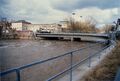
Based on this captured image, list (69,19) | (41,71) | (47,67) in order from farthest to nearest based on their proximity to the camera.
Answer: (69,19), (47,67), (41,71)

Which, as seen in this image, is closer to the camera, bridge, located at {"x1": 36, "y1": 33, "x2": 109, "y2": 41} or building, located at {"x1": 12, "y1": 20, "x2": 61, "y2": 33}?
bridge, located at {"x1": 36, "y1": 33, "x2": 109, "y2": 41}

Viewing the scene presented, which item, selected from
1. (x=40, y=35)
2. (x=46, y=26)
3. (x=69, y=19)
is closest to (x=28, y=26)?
(x=46, y=26)

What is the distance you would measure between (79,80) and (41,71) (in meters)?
8.49

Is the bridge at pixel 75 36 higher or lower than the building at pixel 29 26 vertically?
lower

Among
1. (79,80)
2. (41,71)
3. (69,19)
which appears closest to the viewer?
(79,80)

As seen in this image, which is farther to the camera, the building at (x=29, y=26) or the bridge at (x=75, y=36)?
the building at (x=29, y=26)

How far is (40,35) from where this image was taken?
3504 inches

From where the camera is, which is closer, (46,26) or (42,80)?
(42,80)

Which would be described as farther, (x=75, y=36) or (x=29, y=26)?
(x=29, y=26)

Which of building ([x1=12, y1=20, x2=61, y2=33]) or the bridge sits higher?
building ([x1=12, y1=20, x2=61, y2=33])

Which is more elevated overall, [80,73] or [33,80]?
[80,73]

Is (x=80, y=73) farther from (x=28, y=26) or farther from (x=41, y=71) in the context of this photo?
(x=28, y=26)

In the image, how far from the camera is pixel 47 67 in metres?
18.3

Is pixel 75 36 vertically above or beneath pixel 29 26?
beneath
